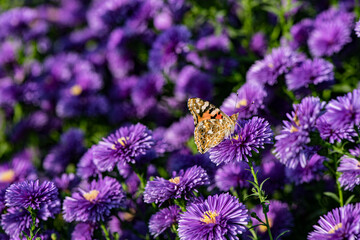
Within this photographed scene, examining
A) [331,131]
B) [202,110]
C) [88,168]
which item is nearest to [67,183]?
[88,168]

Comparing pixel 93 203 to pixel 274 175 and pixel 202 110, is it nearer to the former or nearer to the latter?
pixel 202 110

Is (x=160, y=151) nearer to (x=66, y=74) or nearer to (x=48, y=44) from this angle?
(x=66, y=74)

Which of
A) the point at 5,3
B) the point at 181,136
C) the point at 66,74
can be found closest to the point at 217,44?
the point at 181,136

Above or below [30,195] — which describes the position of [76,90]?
above

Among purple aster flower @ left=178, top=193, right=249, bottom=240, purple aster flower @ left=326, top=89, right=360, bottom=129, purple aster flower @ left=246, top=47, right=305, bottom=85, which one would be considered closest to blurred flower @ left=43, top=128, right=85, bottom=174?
purple aster flower @ left=246, top=47, right=305, bottom=85

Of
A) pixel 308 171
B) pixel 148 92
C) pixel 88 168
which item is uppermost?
pixel 148 92

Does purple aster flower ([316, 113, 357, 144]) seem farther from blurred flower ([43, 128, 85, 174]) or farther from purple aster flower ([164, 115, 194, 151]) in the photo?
blurred flower ([43, 128, 85, 174])

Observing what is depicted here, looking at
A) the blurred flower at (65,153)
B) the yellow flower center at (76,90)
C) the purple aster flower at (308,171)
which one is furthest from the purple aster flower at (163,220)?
the yellow flower center at (76,90)

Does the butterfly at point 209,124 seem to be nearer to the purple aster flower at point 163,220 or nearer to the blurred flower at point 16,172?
the purple aster flower at point 163,220
